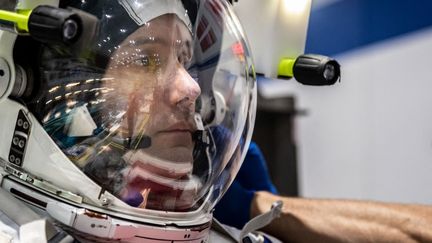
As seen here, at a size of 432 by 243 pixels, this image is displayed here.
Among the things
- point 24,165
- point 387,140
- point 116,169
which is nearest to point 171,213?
point 116,169

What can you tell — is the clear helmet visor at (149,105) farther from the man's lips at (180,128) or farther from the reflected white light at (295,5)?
the reflected white light at (295,5)

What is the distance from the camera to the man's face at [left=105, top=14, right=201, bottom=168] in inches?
28.0

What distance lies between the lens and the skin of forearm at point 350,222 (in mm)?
1024

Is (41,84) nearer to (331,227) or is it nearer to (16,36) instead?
(16,36)

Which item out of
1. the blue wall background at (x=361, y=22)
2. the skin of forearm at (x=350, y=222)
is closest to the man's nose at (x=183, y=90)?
the skin of forearm at (x=350, y=222)

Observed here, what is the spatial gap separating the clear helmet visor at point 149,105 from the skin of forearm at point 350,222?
0.28 m

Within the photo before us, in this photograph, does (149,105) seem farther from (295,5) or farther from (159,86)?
(295,5)

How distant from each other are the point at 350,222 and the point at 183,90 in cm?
52

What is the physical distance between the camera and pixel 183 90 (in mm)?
748

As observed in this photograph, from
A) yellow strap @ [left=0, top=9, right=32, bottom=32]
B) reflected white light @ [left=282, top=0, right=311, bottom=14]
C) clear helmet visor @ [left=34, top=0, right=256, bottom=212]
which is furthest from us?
reflected white light @ [left=282, top=0, right=311, bottom=14]

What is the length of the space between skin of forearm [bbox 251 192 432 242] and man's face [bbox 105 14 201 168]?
37 centimetres

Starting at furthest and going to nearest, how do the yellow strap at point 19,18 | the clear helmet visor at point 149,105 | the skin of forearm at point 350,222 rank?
the skin of forearm at point 350,222, the clear helmet visor at point 149,105, the yellow strap at point 19,18

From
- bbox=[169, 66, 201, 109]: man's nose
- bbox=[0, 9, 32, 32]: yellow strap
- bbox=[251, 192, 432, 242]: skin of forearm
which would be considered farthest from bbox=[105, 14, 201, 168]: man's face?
bbox=[251, 192, 432, 242]: skin of forearm

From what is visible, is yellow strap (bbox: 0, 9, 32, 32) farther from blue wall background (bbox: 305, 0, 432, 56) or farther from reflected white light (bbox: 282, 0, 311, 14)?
blue wall background (bbox: 305, 0, 432, 56)
